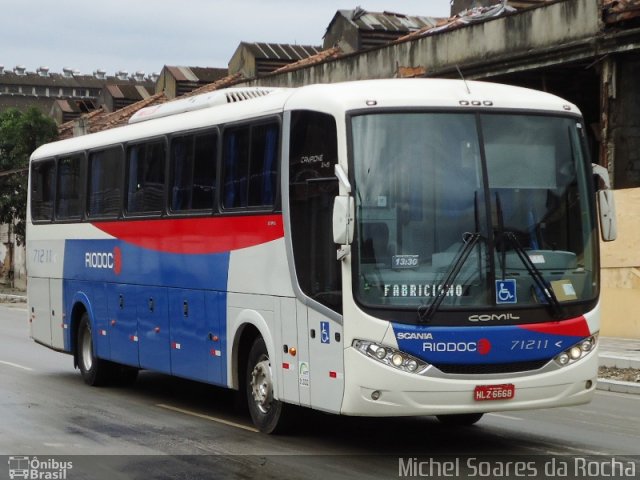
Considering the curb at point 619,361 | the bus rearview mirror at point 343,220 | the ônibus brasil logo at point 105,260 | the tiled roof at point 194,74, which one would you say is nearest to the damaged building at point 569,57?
the curb at point 619,361

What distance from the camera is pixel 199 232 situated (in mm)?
13688

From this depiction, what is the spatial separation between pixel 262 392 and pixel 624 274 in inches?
519

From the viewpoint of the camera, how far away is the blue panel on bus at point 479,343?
33.7ft

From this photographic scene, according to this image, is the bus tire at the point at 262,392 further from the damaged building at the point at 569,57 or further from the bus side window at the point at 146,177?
the damaged building at the point at 569,57

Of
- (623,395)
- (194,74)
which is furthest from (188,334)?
(194,74)

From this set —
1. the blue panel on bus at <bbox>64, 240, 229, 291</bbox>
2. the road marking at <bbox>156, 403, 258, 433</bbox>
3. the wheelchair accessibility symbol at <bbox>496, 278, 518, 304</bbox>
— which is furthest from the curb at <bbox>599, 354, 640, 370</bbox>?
the wheelchair accessibility symbol at <bbox>496, 278, 518, 304</bbox>

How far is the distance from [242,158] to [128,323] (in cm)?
390

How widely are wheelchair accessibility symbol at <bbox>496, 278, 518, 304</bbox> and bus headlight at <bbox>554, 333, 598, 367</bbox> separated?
648 mm

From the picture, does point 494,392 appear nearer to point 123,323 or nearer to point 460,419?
point 460,419

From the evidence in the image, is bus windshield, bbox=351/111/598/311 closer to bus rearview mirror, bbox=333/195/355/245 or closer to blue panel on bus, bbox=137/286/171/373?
bus rearview mirror, bbox=333/195/355/245

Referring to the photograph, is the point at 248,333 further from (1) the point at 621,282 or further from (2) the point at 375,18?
(2) the point at 375,18

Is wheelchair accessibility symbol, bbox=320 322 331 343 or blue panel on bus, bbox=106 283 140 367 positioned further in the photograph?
blue panel on bus, bbox=106 283 140 367

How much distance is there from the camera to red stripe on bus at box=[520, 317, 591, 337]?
10.5 meters

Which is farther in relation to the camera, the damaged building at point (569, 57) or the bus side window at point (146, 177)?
the damaged building at point (569, 57)
